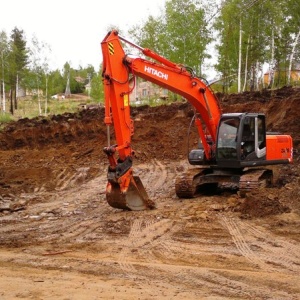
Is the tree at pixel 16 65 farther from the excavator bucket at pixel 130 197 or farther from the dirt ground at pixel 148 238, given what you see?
the excavator bucket at pixel 130 197

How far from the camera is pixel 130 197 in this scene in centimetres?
982

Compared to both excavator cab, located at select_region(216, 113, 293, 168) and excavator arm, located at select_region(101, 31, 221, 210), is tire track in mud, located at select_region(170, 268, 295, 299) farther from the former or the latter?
excavator cab, located at select_region(216, 113, 293, 168)

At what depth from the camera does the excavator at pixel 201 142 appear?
946cm

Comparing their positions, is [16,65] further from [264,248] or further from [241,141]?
[264,248]

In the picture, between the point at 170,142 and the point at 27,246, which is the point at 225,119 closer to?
the point at 27,246

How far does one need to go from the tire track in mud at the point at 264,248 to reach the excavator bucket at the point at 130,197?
1885 mm

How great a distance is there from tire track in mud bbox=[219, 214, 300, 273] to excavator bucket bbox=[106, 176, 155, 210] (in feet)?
A: 6.18

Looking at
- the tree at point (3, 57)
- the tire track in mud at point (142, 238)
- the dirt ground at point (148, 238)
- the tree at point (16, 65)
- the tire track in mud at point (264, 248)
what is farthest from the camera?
the tree at point (16, 65)

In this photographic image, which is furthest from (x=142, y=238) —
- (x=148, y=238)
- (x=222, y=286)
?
(x=222, y=286)

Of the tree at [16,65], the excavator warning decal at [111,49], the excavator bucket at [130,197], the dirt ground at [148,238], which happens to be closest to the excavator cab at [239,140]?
the dirt ground at [148,238]

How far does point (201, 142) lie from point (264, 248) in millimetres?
5016

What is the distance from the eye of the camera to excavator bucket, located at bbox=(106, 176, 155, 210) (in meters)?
→ 9.51

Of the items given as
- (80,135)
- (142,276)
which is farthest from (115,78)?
(80,135)

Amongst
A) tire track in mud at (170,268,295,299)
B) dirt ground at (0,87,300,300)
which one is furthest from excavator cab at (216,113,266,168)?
tire track in mud at (170,268,295,299)
